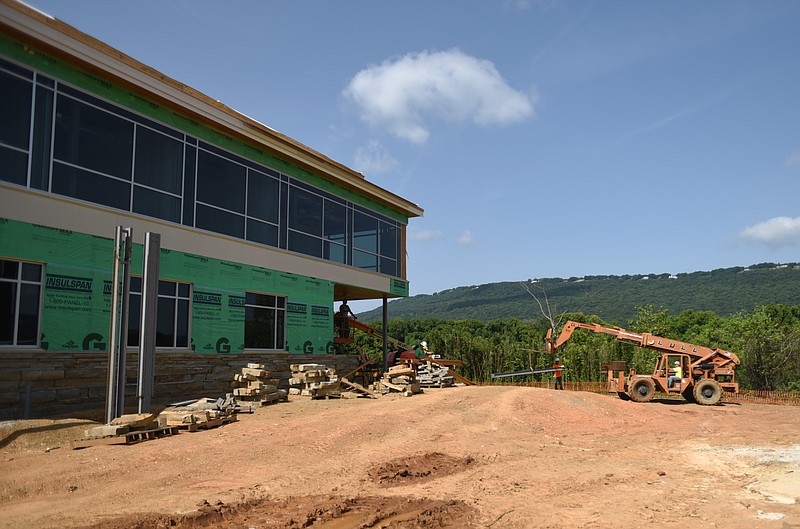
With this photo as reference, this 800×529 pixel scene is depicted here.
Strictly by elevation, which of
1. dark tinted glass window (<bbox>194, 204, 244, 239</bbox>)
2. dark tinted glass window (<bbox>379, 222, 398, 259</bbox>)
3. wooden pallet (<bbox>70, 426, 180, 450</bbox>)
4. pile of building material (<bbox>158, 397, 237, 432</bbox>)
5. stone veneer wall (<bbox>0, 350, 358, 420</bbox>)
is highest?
dark tinted glass window (<bbox>379, 222, 398, 259</bbox>)

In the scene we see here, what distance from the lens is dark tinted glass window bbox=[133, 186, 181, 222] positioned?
18078 millimetres

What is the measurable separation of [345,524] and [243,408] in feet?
33.7

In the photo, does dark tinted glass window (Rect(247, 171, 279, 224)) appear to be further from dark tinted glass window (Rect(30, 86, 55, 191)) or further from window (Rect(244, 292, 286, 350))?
dark tinted glass window (Rect(30, 86, 55, 191))

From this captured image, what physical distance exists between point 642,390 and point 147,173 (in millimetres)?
19406

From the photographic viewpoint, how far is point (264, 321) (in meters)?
22.5

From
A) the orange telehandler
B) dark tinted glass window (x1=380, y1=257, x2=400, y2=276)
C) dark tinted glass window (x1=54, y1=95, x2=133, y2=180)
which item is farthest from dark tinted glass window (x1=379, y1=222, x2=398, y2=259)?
dark tinted glass window (x1=54, y1=95, x2=133, y2=180)

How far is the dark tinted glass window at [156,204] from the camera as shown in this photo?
18078mm

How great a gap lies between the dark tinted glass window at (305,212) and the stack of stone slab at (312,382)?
21.5 ft

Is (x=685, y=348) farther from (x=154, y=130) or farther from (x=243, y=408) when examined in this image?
(x=154, y=130)

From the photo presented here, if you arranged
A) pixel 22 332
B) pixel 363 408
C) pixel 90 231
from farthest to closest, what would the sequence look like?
pixel 363 408 < pixel 90 231 < pixel 22 332

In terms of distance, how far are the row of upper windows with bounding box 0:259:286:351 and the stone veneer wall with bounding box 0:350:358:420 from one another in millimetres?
538

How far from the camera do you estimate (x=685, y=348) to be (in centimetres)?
2431

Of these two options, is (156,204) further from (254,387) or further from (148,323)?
(254,387)

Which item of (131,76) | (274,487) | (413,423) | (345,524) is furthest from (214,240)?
(345,524)
